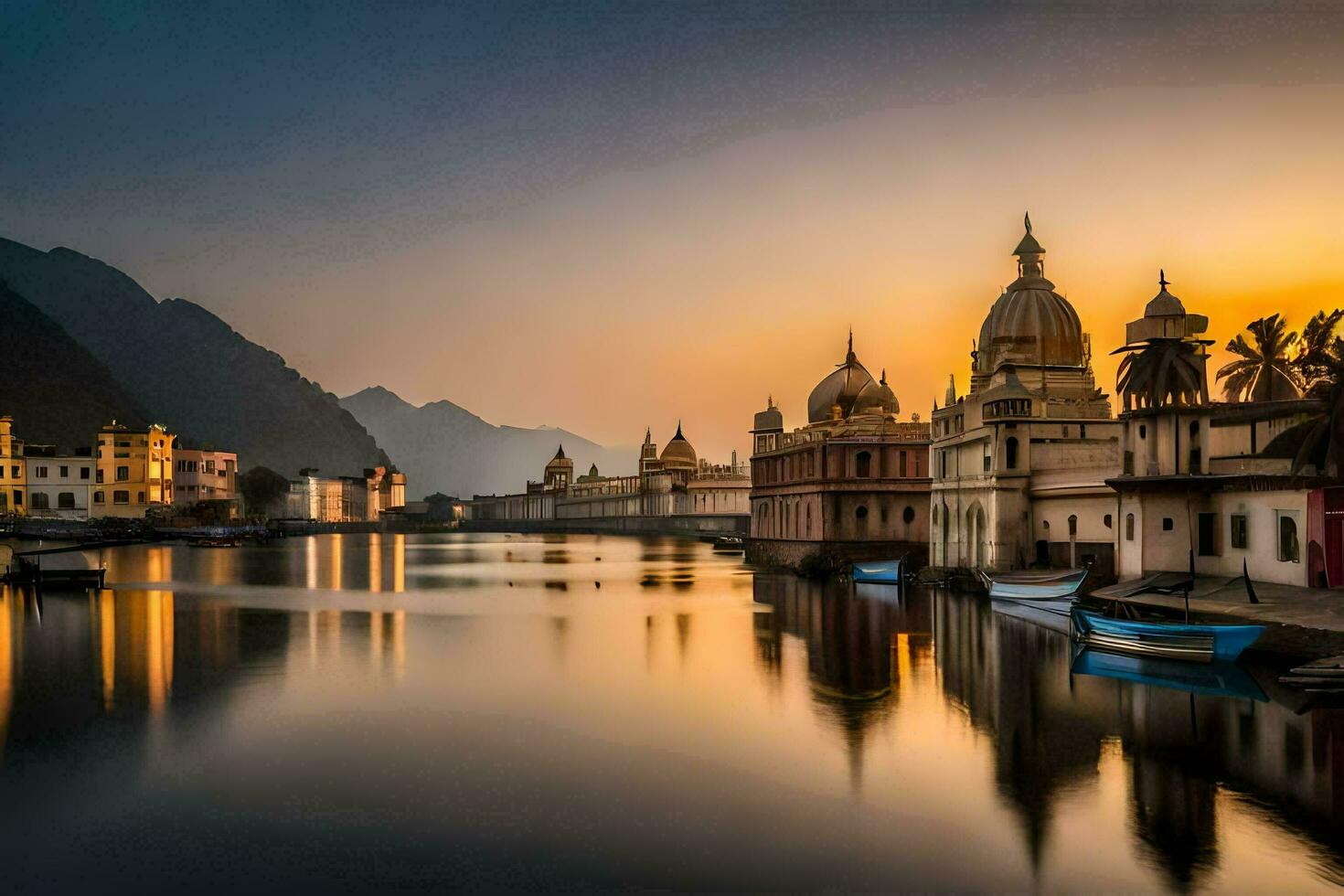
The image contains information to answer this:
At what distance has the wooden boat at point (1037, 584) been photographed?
4112 cm

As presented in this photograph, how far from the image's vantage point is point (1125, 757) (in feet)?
67.3

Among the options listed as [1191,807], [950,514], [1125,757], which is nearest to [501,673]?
[1125,757]

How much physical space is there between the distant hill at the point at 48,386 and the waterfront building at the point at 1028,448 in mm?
143968

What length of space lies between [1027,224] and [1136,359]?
23054mm

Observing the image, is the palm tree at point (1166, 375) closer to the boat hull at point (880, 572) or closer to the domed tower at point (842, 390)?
the boat hull at point (880, 572)

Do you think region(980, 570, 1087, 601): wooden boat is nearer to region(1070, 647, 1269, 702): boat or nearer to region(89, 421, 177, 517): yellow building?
region(1070, 647, 1269, 702): boat

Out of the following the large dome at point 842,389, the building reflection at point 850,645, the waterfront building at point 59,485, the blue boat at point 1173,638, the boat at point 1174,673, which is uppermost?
the large dome at point 842,389

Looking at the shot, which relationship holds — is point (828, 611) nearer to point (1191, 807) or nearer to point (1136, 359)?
point (1136, 359)

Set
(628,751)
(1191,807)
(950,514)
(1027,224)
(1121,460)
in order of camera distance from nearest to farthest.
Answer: (1191,807) < (628,751) < (1121,460) < (950,514) < (1027,224)

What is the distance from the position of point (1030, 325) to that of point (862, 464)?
12.5 metres

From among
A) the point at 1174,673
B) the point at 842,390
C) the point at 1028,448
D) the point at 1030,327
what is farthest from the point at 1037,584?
the point at 842,390

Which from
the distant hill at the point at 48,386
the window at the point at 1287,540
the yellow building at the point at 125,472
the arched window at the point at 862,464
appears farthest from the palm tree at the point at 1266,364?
the distant hill at the point at 48,386

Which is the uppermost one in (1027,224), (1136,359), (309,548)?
(1027,224)

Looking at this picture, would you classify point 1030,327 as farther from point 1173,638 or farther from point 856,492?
point 1173,638
